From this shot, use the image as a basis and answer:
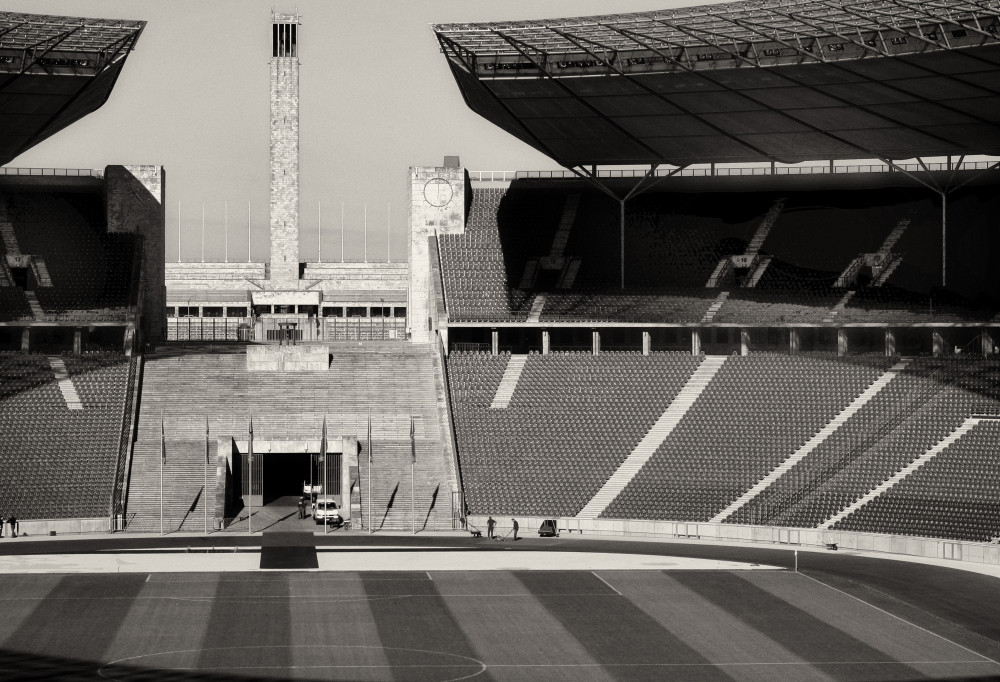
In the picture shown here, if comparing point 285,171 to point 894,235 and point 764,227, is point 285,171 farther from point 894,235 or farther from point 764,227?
point 894,235

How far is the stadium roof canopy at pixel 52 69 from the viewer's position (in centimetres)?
6906

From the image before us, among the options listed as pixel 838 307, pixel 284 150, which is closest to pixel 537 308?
pixel 838 307

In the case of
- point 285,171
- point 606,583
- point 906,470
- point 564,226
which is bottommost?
point 606,583

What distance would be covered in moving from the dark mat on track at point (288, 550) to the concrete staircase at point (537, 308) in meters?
21.2

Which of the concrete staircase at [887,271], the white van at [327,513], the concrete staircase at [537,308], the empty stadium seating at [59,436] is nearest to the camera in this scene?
the empty stadium seating at [59,436]

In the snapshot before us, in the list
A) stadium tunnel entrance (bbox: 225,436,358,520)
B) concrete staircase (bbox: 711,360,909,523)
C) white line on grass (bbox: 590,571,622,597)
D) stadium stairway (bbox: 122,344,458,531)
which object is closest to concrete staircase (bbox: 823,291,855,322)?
concrete staircase (bbox: 711,360,909,523)

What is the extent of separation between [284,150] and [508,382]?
31.1 m

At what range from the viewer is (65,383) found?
7375 centimetres

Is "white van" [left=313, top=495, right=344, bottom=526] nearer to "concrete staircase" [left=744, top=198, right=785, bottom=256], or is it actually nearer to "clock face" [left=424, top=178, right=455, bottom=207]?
"clock face" [left=424, top=178, right=455, bottom=207]

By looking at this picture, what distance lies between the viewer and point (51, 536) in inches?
2501

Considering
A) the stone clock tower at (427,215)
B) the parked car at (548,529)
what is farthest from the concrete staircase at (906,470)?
the stone clock tower at (427,215)

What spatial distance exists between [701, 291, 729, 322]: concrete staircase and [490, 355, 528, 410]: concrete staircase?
9.72 meters

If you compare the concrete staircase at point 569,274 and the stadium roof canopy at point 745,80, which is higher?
the stadium roof canopy at point 745,80

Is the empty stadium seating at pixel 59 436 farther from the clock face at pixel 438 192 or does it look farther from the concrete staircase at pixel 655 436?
the clock face at pixel 438 192
